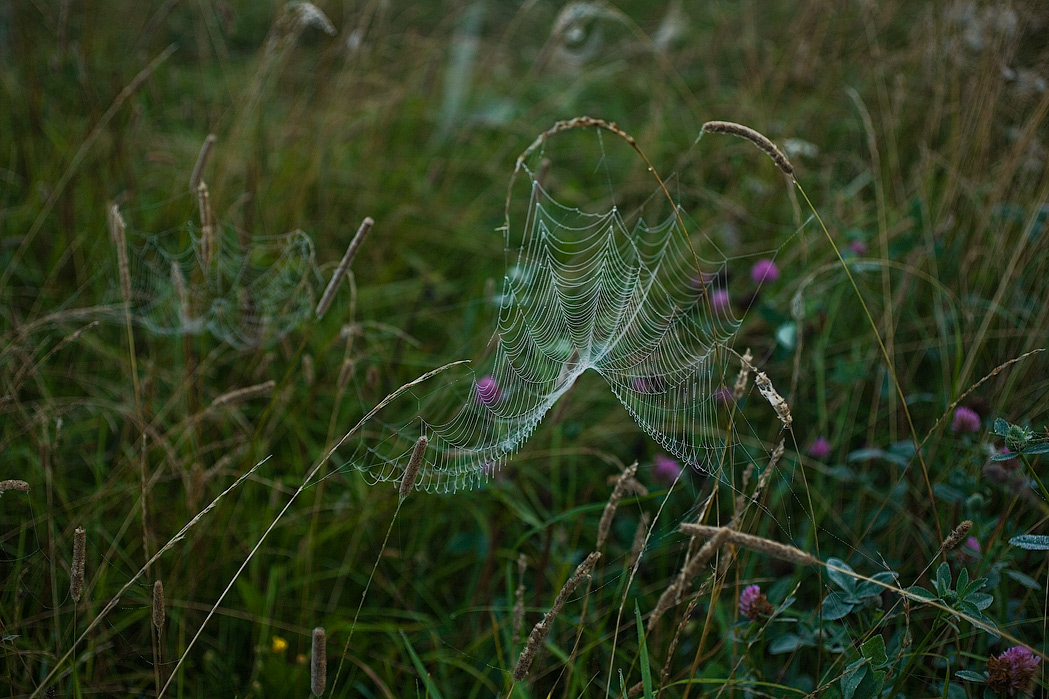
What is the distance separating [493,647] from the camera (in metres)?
1.72

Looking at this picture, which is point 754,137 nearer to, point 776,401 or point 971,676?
point 776,401

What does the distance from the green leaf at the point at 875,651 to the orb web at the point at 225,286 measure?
151 centimetres

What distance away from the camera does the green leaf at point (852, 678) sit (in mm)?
1203

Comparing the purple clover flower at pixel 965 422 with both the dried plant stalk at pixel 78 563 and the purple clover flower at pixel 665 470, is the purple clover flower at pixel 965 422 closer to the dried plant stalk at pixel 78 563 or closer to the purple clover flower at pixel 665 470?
the purple clover flower at pixel 665 470

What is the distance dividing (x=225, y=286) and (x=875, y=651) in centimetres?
211

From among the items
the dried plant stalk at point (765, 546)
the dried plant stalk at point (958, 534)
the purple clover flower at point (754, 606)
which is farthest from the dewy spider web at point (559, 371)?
the dried plant stalk at point (765, 546)

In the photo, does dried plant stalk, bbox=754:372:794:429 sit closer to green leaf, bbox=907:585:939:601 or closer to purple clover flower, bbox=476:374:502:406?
green leaf, bbox=907:585:939:601

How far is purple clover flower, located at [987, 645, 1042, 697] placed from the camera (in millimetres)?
1148

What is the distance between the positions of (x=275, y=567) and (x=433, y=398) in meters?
0.62

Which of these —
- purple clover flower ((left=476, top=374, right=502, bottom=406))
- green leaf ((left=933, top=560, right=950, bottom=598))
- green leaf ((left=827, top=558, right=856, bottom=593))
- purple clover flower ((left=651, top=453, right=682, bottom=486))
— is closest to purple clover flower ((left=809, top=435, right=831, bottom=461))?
purple clover flower ((left=651, top=453, right=682, bottom=486))

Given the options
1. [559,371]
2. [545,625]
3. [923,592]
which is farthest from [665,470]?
[545,625]

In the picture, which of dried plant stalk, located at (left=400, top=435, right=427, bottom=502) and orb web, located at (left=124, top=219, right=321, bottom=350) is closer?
dried plant stalk, located at (left=400, top=435, right=427, bottom=502)

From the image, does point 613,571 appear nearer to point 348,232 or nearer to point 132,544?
point 132,544

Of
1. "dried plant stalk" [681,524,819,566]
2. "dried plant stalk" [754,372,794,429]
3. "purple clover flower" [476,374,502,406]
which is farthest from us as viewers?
"purple clover flower" [476,374,502,406]
